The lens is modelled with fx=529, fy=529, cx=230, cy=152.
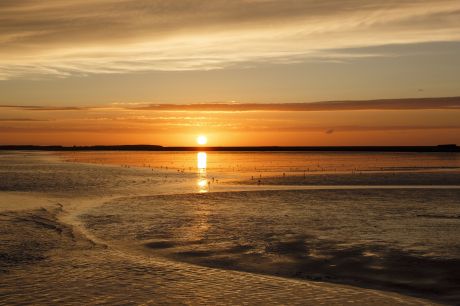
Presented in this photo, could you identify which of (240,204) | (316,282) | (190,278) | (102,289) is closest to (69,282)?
(102,289)

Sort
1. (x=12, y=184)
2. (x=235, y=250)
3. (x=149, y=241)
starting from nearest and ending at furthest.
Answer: (x=235, y=250) → (x=149, y=241) → (x=12, y=184)

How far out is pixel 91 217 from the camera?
29078 mm

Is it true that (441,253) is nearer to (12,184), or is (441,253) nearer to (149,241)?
(149,241)

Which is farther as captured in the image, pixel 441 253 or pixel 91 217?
pixel 91 217

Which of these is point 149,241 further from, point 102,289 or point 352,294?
point 352,294

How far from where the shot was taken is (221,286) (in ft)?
49.3

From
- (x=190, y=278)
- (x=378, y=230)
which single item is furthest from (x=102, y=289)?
(x=378, y=230)

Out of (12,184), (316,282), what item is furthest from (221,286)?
(12,184)

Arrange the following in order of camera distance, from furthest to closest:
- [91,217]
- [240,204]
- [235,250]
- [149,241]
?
[240,204], [91,217], [149,241], [235,250]

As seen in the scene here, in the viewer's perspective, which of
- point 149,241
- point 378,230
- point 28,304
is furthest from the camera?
point 378,230

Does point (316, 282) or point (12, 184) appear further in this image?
point (12, 184)

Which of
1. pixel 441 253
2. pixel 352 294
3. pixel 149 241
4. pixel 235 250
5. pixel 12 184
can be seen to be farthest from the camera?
pixel 12 184

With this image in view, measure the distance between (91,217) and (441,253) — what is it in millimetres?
18310

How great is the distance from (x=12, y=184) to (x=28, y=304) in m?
38.9
